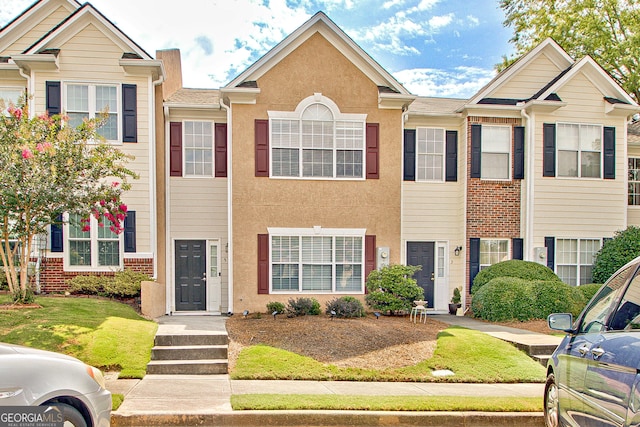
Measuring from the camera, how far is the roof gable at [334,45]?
14.9 metres

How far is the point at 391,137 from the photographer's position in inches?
612

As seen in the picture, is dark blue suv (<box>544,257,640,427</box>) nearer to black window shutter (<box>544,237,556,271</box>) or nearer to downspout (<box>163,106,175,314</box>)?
black window shutter (<box>544,237,556,271</box>)

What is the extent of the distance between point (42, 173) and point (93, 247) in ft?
13.3

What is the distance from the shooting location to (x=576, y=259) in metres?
17.0

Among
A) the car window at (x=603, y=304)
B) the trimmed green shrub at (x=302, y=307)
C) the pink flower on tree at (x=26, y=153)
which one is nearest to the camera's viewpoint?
the car window at (x=603, y=304)

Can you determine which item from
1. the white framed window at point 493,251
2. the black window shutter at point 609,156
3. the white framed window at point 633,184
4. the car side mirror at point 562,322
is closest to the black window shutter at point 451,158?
the white framed window at point 493,251

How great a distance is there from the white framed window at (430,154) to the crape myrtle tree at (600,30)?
1177 cm

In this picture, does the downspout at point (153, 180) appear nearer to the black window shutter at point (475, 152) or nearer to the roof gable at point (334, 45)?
the roof gable at point (334, 45)

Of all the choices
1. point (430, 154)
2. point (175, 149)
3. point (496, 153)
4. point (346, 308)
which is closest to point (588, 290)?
point (496, 153)

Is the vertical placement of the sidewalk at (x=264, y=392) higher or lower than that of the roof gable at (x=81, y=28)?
lower

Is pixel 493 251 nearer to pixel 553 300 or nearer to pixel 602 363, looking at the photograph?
pixel 553 300

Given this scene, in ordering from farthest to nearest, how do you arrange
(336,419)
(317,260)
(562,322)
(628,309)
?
(317,260), (336,419), (562,322), (628,309)

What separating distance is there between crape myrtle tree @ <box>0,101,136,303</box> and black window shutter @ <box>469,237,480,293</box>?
33.4 ft

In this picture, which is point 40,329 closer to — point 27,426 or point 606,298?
point 27,426
